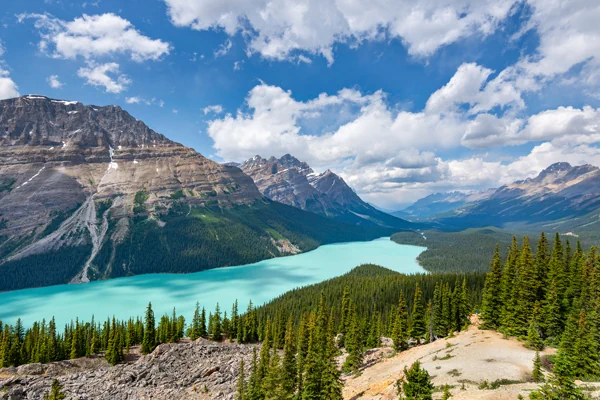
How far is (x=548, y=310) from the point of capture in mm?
43875

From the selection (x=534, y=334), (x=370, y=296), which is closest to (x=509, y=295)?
(x=534, y=334)

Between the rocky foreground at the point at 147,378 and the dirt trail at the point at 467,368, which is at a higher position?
the dirt trail at the point at 467,368

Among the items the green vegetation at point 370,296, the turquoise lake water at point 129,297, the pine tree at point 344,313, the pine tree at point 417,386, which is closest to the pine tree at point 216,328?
the green vegetation at point 370,296

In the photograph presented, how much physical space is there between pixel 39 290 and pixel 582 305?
240 metres

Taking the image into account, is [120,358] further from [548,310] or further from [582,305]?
[582,305]

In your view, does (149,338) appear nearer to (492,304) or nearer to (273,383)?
(273,383)

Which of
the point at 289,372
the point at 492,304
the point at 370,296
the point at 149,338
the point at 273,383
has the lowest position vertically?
the point at 370,296

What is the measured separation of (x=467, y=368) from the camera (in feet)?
106

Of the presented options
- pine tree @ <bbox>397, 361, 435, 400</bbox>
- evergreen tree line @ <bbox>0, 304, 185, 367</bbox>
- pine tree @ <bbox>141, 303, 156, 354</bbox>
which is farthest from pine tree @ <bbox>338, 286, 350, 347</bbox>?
pine tree @ <bbox>397, 361, 435, 400</bbox>

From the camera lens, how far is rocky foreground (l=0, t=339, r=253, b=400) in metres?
45.9

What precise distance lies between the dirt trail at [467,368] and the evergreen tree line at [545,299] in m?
2.64

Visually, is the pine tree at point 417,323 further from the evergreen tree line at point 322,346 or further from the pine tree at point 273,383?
the pine tree at point 273,383

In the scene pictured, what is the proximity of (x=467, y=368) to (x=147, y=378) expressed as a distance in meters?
47.2

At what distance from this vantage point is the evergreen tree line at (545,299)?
38.7 metres
